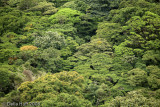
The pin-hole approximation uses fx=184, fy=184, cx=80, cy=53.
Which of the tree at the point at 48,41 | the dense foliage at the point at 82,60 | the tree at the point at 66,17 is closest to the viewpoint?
the dense foliage at the point at 82,60

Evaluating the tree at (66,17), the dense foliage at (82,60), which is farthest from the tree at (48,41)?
the tree at (66,17)

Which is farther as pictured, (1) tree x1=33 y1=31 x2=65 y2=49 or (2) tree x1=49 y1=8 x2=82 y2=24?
(2) tree x1=49 y1=8 x2=82 y2=24

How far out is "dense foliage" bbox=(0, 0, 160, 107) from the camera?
51.7 ft

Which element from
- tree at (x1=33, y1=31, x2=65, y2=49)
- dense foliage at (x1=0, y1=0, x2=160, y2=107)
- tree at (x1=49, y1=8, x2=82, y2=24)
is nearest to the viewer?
dense foliage at (x1=0, y1=0, x2=160, y2=107)

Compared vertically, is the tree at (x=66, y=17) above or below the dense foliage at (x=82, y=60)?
above

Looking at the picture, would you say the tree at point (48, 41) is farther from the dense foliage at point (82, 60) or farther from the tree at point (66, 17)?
the tree at point (66, 17)

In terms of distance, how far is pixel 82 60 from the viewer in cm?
2819

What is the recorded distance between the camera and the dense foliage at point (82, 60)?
15750 millimetres

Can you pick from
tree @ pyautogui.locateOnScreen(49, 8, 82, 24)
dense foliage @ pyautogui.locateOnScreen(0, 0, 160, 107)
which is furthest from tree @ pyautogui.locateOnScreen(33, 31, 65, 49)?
tree @ pyautogui.locateOnScreen(49, 8, 82, 24)

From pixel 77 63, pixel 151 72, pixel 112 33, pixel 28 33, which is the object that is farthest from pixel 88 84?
pixel 28 33

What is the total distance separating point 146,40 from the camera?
85.0 feet

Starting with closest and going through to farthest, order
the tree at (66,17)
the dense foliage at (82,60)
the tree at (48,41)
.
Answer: the dense foliage at (82,60), the tree at (48,41), the tree at (66,17)

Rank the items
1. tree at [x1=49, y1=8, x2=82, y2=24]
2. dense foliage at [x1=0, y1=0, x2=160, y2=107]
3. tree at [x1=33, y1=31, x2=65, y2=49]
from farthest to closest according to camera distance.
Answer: tree at [x1=49, y1=8, x2=82, y2=24]
tree at [x1=33, y1=31, x2=65, y2=49]
dense foliage at [x1=0, y1=0, x2=160, y2=107]

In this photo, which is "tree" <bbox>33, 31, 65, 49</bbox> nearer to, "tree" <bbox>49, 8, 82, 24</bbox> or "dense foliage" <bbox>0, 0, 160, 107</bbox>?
"dense foliage" <bbox>0, 0, 160, 107</bbox>
